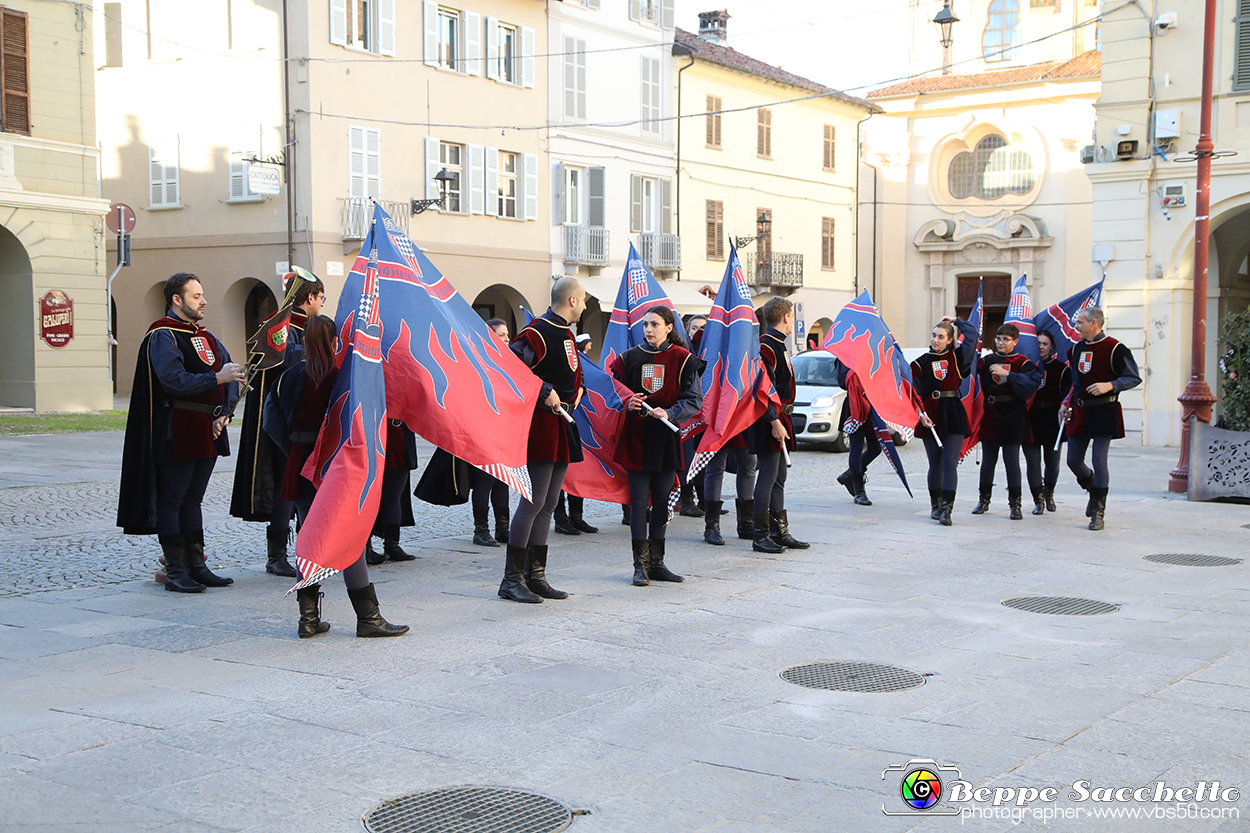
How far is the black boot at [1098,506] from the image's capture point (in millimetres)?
11220

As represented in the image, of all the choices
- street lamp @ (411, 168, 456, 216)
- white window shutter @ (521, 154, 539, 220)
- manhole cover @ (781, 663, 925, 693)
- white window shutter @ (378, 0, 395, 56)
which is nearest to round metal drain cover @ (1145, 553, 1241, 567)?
manhole cover @ (781, 663, 925, 693)

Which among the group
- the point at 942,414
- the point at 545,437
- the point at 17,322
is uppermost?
the point at 17,322

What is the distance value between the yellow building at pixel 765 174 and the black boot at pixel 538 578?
95.2ft

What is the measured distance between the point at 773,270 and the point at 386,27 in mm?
16675

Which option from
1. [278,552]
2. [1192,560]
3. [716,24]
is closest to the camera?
[278,552]

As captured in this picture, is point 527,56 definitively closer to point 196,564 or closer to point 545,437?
point 196,564

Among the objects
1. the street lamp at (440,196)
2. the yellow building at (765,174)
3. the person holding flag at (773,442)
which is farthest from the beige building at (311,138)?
the person holding flag at (773,442)

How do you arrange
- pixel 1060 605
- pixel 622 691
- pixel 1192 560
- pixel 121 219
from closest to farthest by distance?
1. pixel 622 691
2. pixel 1060 605
3. pixel 1192 560
4. pixel 121 219

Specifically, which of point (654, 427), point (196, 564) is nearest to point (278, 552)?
point (196, 564)

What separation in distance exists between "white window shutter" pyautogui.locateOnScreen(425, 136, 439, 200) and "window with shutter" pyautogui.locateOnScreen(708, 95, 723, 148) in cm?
1129

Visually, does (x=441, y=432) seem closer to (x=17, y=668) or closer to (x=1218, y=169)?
(x=17, y=668)

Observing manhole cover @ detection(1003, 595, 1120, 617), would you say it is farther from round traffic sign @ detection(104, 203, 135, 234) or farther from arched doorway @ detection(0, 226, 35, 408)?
arched doorway @ detection(0, 226, 35, 408)

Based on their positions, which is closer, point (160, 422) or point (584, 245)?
point (160, 422)

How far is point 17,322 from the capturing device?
2411cm
